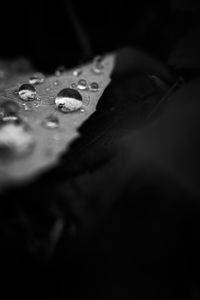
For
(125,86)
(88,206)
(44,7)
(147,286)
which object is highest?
(44,7)

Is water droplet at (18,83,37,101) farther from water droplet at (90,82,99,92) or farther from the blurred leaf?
the blurred leaf

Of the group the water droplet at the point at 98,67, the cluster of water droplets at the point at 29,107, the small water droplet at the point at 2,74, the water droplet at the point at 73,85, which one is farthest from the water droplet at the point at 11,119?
the small water droplet at the point at 2,74

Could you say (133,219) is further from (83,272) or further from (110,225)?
(83,272)

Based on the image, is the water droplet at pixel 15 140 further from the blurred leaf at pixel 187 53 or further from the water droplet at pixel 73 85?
the blurred leaf at pixel 187 53

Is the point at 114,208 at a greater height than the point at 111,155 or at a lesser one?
lesser

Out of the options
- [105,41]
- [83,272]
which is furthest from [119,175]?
[105,41]
